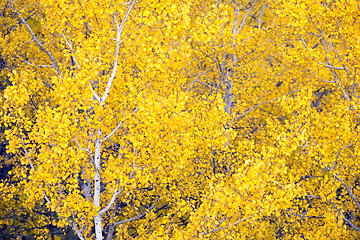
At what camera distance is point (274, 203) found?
5.58 m

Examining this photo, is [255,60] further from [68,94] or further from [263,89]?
[68,94]

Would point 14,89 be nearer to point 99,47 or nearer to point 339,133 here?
point 99,47

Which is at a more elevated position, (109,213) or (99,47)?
(99,47)

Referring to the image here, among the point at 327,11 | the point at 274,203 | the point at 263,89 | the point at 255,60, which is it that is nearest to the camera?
the point at 274,203

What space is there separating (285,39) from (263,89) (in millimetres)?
1770

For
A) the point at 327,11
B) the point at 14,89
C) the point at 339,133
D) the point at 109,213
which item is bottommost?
the point at 109,213

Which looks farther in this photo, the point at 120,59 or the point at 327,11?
the point at 327,11

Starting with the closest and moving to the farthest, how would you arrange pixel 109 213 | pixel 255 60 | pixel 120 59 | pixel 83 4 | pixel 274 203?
pixel 274 203 → pixel 83 4 → pixel 120 59 → pixel 109 213 → pixel 255 60

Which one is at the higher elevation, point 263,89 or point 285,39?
point 285,39

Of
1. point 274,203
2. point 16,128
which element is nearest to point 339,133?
point 274,203

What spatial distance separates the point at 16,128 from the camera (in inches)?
235

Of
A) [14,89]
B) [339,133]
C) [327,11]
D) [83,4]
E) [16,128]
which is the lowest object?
[339,133]

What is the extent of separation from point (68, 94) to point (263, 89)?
7.01m

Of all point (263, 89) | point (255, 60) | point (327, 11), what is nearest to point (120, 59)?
point (327, 11)
